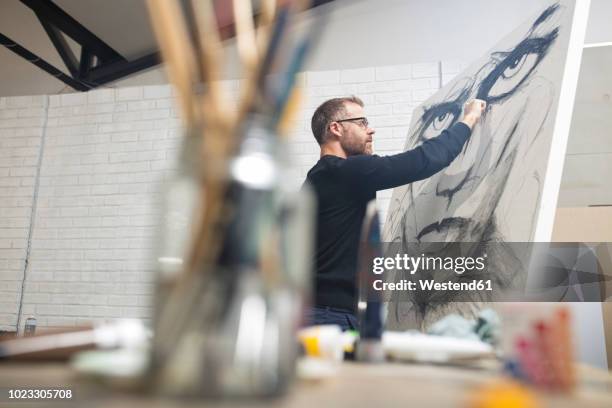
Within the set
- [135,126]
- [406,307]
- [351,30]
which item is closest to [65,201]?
[135,126]

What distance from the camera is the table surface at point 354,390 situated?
0.30 metres

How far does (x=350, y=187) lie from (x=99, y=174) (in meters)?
2.60

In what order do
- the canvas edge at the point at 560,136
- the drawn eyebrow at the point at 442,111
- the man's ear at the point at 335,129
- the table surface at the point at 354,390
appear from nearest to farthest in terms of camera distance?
1. the table surface at the point at 354,390
2. the canvas edge at the point at 560,136
3. the man's ear at the point at 335,129
4. the drawn eyebrow at the point at 442,111

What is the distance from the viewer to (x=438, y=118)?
94.3 inches

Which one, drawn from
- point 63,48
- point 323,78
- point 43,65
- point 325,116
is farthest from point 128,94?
point 325,116

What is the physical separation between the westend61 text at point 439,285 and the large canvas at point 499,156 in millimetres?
63

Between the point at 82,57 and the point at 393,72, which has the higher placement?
the point at 82,57

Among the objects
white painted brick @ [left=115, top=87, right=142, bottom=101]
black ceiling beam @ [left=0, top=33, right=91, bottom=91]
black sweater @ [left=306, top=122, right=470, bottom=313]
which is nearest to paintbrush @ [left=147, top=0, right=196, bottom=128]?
black sweater @ [left=306, top=122, right=470, bottom=313]

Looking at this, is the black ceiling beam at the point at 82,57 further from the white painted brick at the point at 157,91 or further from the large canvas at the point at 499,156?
the large canvas at the point at 499,156

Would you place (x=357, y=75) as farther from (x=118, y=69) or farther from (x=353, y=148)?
(x=118, y=69)

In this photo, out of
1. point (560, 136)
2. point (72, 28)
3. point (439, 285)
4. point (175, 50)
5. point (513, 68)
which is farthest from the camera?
point (72, 28)

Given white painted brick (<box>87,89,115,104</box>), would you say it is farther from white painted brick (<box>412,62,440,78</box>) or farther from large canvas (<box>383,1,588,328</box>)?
large canvas (<box>383,1,588,328</box>)

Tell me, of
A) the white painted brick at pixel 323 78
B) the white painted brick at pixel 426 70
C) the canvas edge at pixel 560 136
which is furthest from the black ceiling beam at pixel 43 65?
the canvas edge at pixel 560 136

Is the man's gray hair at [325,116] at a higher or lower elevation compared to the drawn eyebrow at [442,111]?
lower
